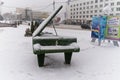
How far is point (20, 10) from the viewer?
81500 mm

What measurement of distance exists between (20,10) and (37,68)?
80.9 meters

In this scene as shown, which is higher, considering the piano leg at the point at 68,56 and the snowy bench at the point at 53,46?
the snowy bench at the point at 53,46

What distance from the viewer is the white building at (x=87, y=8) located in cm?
5576

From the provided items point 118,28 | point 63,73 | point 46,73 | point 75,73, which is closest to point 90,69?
point 75,73

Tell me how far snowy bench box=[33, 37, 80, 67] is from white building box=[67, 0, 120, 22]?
52922mm

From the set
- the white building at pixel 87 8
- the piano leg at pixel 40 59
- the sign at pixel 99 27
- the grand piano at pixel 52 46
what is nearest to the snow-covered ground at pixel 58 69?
the piano leg at pixel 40 59

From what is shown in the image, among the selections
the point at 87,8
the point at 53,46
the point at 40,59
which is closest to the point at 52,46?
the point at 53,46

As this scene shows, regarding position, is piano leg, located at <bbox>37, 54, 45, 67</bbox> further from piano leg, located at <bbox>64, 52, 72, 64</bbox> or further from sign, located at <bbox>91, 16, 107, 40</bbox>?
sign, located at <bbox>91, 16, 107, 40</bbox>

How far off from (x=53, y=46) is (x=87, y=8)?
67818mm

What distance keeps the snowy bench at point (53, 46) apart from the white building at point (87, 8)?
52.9 metres

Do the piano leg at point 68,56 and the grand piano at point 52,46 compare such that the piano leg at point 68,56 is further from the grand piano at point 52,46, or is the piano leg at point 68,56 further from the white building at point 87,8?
the white building at point 87,8

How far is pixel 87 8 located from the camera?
69875 mm

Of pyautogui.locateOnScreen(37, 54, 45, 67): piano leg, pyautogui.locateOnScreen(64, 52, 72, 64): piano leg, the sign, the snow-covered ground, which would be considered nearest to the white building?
the sign

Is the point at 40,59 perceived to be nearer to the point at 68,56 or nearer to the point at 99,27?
the point at 68,56
